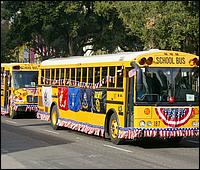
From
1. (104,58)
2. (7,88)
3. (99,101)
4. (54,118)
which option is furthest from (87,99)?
(7,88)

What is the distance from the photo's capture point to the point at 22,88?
2598 cm

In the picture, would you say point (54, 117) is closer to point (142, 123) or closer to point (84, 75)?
point (84, 75)

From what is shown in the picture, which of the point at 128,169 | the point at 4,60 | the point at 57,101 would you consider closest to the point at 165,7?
the point at 57,101

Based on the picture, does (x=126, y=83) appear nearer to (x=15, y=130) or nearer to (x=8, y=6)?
(x=15, y=130)

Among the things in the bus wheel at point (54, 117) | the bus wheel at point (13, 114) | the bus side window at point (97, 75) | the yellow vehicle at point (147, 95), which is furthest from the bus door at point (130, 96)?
the bus wheel at point (13, 114)

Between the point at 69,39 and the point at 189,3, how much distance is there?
77.4 ft

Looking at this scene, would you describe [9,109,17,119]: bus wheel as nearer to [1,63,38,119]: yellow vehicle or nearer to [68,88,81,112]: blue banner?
[1,63,38,119]: yellow vehicle

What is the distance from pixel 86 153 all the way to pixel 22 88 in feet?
44.0

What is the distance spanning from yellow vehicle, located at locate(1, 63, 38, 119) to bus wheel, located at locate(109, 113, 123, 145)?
11.1m

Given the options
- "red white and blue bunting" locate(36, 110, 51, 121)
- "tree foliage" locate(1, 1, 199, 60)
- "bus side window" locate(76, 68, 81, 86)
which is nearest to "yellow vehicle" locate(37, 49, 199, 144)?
"bus side window" locate(76, 68, 81, 86)

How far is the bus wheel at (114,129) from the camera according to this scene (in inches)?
587

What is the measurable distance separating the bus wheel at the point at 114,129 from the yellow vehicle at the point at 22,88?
436 inches

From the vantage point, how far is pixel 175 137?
51.0 feet

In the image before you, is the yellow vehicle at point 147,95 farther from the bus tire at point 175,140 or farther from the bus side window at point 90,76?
the bus side window at point 90,76
